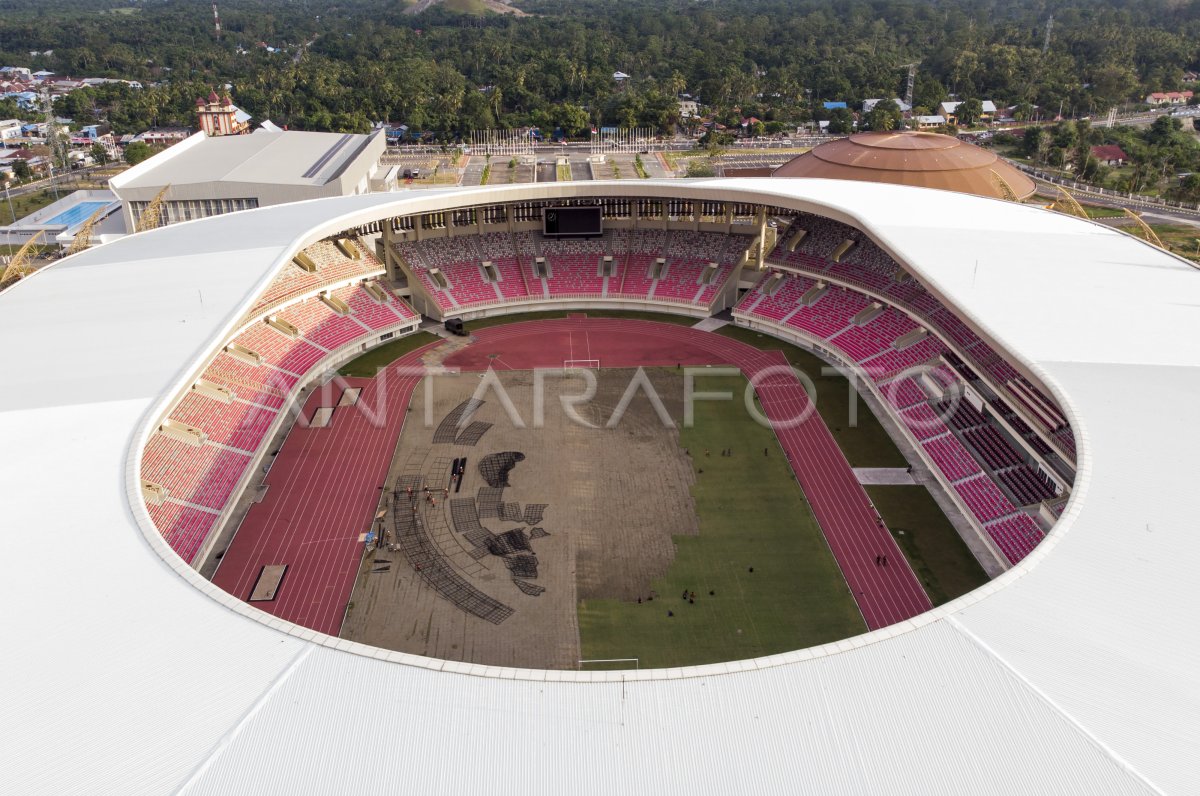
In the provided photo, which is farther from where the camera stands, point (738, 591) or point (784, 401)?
point (784, 401)

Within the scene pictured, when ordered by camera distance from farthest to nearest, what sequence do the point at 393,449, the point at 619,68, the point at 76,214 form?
the point at 619,68, the point at 76,214, the point at 393,449

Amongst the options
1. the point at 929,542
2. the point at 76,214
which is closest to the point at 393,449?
the point at 929,542

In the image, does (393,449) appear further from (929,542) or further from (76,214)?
(76,214)

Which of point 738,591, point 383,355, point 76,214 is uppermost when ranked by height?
point 76,214

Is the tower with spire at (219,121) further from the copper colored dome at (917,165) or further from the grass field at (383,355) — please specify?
the copper colored dome at (917,165)

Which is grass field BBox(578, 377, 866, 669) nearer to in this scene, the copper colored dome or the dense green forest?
the copper colored dome

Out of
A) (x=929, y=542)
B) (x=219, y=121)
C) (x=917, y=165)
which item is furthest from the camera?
(x=219, y=121)
